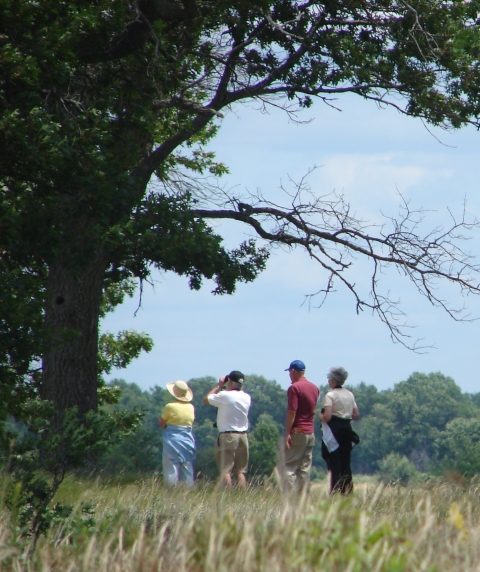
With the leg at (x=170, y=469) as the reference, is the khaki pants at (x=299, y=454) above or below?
above

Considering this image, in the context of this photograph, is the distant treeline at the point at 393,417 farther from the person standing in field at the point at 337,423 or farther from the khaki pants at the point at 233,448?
the person standing in field at the point at 337,423

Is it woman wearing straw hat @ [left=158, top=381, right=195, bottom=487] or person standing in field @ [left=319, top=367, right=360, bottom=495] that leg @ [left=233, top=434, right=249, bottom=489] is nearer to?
woman wearing straw hat @ [left=158, top=381, right=195, bottom=487]

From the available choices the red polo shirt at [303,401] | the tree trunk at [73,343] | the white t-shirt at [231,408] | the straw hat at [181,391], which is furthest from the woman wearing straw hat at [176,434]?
the tree trunk at [73,343]

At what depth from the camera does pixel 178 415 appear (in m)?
12.4

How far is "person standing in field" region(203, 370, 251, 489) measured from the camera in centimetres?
1164

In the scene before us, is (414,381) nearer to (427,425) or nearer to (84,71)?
(427,425)

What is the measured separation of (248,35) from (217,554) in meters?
10.7

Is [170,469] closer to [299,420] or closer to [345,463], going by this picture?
[299,420]

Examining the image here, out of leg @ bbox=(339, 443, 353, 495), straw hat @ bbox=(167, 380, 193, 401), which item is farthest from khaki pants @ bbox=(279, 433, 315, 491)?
straw hat @ bbox=(167, 380, 193, 401)

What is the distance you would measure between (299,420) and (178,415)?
8.43 ft

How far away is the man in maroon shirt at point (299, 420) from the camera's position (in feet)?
33.5

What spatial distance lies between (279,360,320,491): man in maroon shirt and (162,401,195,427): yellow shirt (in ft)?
7.19

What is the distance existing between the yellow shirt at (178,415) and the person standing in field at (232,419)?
1.91ft

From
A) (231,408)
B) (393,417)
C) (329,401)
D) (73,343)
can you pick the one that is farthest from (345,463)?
(393,417)
